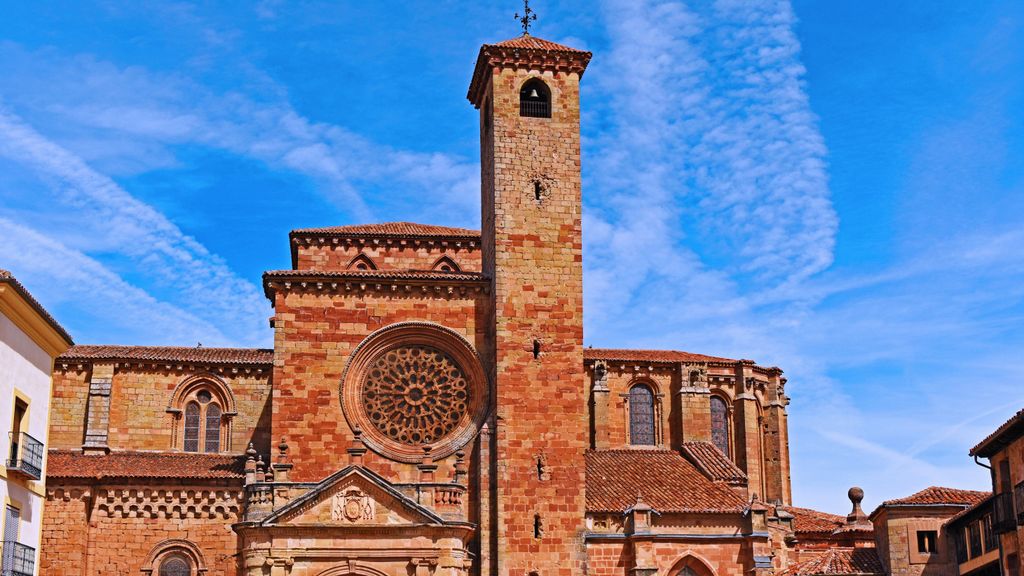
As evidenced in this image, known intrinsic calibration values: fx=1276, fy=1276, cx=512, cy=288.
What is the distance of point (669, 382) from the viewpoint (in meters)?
44.2

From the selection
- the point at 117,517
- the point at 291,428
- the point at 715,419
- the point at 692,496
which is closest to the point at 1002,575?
the point at 692,496

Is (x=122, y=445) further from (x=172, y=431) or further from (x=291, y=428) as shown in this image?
(x=291, y=428)

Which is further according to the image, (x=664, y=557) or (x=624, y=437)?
(x=624, y=437)

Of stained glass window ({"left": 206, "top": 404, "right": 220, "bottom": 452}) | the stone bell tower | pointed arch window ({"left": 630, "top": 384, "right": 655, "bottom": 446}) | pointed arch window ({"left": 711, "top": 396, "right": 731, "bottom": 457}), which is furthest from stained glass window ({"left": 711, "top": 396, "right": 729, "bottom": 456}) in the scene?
stained glass window ({"left": 206, "top": 404, "right": 220, "bottom": 452})

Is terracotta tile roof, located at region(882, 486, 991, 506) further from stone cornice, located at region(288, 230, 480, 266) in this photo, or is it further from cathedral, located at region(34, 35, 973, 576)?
stone cornice, located at region(288, 230, 480, 266)

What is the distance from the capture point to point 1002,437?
30.9m

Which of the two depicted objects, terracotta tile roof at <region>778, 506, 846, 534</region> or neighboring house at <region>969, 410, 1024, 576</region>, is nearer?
neighboring house at <region>969, 410, 1024, 576</region>

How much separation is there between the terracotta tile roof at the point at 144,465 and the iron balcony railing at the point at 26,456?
31.3 feet

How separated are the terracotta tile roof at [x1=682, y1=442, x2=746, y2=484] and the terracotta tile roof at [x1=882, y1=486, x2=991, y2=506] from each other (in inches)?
188

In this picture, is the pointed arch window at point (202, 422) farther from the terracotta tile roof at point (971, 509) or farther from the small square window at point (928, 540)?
the terracotta tile roof at point (971, 509)

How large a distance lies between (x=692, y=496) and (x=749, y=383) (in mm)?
10698

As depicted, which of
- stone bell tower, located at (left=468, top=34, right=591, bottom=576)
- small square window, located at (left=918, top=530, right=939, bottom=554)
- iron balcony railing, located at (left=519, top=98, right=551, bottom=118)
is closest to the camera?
stone bell tower, located at (left=468, top=34, right=591, bottom=576)

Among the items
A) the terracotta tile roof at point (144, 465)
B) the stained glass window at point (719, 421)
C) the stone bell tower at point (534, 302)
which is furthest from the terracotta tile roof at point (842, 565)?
the terracotta tile roof at point (144, 465)

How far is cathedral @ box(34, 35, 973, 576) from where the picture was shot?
31.5m
